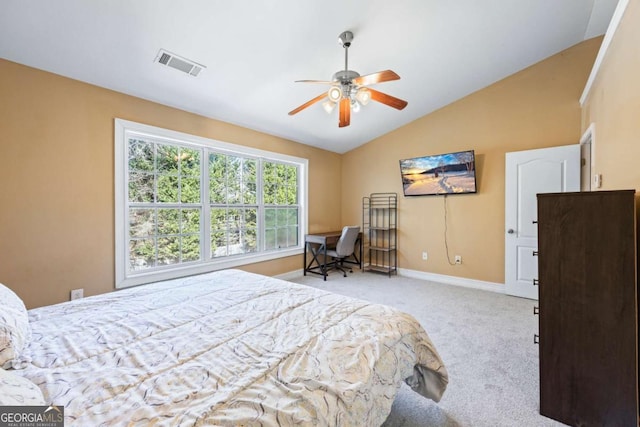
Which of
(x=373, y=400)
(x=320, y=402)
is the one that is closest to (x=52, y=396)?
(x=320, y=402)

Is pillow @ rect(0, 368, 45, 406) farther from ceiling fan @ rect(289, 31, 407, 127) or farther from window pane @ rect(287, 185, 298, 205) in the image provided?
window pane @ rect(287, 185, 298, 205)

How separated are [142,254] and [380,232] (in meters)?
3.73

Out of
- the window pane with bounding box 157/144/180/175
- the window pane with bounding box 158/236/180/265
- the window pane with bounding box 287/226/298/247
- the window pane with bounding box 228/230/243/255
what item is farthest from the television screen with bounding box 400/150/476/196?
the window pane with bounding box 158/236/180/265

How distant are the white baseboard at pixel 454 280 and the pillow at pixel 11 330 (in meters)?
4.52

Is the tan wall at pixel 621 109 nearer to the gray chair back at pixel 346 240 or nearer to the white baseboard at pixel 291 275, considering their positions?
the gray chair back at pixel 346 240

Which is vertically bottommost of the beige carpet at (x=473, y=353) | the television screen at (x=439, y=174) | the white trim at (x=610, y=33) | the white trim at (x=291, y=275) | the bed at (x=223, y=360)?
the beige carpet at (x=473, y=353)

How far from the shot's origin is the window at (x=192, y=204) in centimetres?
285

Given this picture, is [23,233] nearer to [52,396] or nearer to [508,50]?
[52,396]

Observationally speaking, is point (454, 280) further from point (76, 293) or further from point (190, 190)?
point (76, 293)

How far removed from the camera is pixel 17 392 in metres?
0.75

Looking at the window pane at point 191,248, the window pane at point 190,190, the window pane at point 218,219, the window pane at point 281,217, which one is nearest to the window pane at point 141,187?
the window pane at point 190,190

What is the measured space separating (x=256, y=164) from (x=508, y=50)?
3.52 m

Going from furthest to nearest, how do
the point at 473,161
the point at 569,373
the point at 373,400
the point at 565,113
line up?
the point at 473,161
the point at 565,113
the point at 569,373
the point at 373,400

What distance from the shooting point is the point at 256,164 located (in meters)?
4.11
